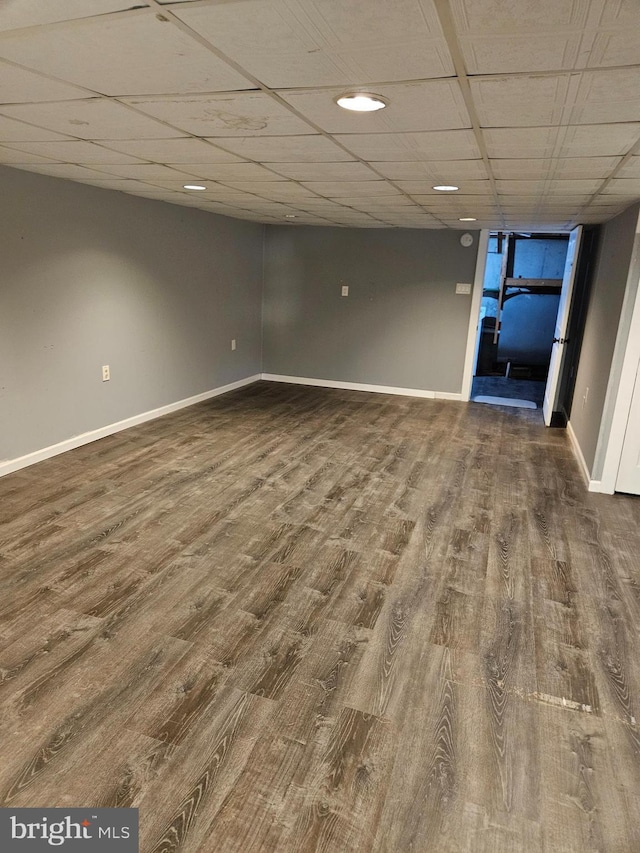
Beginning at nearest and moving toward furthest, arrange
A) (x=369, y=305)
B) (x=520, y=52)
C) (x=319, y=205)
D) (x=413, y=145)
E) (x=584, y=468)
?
(x=520, y=52), (x=413, y=145), (x=584, y=468), (x=319, y=205), (x=369, y=305)

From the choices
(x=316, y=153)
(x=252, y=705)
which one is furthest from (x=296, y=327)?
(x=252, y=705)

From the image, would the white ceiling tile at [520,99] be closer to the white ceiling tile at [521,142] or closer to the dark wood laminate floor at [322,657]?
the white ceiling tile at [521,142]

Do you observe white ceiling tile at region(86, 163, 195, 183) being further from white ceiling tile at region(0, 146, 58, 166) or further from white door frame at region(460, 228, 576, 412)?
white door frame at region(460, 228, 576, 412)

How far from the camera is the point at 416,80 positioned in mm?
1576

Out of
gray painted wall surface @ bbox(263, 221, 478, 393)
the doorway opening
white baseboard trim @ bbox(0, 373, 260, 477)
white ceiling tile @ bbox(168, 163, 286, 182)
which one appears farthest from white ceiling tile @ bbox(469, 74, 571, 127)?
the doorway opening

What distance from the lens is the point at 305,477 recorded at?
13.0ft

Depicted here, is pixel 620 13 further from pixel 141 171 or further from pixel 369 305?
pixel 369 305

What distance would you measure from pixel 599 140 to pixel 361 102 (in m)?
0.99

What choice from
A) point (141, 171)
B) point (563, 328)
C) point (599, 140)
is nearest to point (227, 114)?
point (599, 140)

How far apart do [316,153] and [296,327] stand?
458 centimetres

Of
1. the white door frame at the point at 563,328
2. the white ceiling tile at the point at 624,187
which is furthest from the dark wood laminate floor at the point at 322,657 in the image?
the white ceiling tile at the point at 624,187

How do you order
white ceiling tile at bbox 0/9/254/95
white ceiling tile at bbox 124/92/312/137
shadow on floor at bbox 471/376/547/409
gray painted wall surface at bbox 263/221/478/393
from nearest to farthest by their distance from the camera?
white ceiling tile at bbox 0/9/254/95 < white ceiling tile at bbox 124/92/312/137 < gray painted wall surface at bbox 263/221/478/393 < shadow on floor at bbox 471/376/547/409

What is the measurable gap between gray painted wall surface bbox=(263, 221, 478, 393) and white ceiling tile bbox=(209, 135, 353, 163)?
398 centimetres

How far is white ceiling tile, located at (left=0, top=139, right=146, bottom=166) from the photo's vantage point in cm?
263
